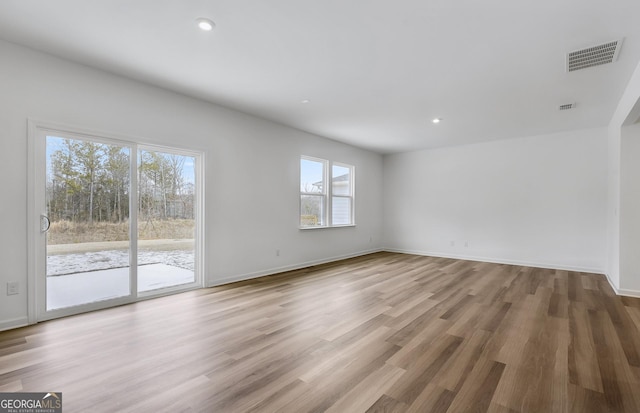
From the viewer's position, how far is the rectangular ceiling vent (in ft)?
8.73

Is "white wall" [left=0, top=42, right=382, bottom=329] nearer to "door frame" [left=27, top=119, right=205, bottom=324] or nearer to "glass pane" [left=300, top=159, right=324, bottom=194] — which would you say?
"door frame" [left=27, top=119, right=205, bottom=324]

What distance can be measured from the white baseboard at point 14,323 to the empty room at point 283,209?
2 cm

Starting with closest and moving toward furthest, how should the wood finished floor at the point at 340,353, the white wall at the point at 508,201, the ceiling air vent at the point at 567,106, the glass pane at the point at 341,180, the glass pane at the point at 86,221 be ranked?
the wood finished floor at the point at 340,353 → the glass pane at the point at 86,221 → the ceiling air vent at the point at 567,106 → the white wall at the point at 508,201 → the glass pane at the point at 341,180

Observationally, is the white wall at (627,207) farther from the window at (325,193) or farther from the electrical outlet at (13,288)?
the electrical outlet at (13,288)

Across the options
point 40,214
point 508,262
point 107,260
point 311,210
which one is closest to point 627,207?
point 508,262

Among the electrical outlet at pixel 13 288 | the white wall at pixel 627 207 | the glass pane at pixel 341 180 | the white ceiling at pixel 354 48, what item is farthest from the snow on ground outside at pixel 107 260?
the white wall at pixel 627 207

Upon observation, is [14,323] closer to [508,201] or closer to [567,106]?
[567,106]

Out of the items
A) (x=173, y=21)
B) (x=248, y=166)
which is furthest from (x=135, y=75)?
(x=248, y=166)

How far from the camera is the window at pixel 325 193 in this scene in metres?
5.98

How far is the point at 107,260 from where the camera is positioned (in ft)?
11.2

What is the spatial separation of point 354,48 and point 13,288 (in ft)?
12.8

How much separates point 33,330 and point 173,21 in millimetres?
3021

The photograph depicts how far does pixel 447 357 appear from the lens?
228 centimetres

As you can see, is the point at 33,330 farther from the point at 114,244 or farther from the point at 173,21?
the point at 173,21
